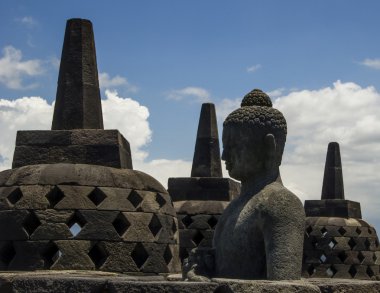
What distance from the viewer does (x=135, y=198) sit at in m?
7.78

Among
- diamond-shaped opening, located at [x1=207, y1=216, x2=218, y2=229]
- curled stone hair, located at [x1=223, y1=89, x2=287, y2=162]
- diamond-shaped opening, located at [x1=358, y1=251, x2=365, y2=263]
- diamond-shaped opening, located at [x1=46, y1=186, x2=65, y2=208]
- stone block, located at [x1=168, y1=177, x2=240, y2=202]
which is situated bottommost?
diamond-shaped opening, located at [x1=358, y1=251, x2=365, y2=263]

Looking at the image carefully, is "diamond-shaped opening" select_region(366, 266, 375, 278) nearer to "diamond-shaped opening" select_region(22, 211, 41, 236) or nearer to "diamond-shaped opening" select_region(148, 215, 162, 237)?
"diamond-shaped opening" select_region(148, 215, 162, 237)

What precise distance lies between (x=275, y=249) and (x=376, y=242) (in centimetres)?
1349

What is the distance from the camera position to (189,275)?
475 centimetres

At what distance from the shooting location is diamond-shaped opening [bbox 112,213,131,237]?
7469mm

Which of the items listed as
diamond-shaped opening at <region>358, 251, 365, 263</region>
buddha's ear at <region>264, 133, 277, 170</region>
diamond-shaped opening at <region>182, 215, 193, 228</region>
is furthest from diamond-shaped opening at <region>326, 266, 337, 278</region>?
buddha's ear at <region>264, 133, 277, 170</region>

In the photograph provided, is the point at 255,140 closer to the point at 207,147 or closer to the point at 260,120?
the point at 260,120

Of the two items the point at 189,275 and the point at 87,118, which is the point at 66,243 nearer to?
the point at 87,118

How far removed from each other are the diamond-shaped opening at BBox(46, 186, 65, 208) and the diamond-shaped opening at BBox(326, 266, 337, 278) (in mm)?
10769

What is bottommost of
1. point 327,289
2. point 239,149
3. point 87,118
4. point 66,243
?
point 327,289

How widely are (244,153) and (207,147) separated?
847 centimetres

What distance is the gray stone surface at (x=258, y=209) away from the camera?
4602 millimetres

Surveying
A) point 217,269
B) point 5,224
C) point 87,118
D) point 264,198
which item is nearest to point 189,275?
point 217,269

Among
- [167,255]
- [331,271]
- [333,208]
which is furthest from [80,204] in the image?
[333,208]
